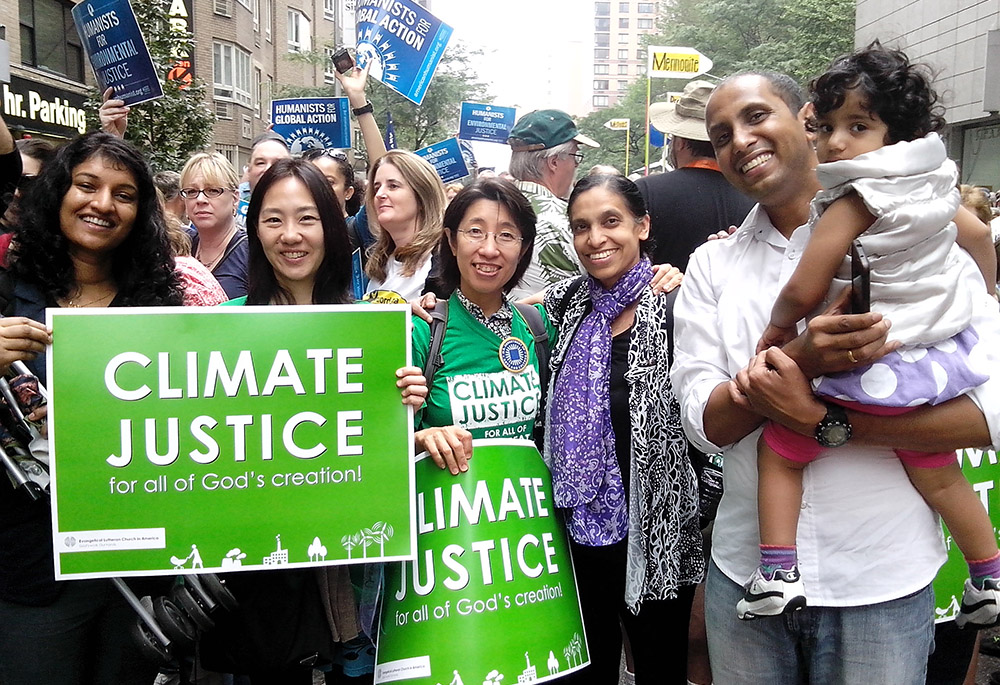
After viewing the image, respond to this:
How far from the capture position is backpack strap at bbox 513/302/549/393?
10.1ft

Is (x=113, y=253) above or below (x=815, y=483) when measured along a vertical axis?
above

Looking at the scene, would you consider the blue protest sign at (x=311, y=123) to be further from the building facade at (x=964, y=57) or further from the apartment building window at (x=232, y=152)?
the apartment building window at (x=232, y=152)

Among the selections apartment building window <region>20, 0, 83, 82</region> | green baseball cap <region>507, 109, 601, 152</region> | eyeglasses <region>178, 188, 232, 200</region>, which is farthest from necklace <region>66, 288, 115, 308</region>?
apartment building window <region>20, 0, 83, 82</region>

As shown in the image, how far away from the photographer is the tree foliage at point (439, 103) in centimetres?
3152

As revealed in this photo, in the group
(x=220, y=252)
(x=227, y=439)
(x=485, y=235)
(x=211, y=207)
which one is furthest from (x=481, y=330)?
(x=211, y=207)

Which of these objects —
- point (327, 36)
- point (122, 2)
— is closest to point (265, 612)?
point (122, 2)

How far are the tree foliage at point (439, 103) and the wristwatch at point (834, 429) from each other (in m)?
29.2

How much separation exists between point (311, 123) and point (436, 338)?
624 cm

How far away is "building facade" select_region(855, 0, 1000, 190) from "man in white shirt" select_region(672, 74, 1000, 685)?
65.3 ft

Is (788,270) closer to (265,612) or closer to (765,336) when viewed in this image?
(765,336)

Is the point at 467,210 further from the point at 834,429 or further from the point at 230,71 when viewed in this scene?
the point at 230,71

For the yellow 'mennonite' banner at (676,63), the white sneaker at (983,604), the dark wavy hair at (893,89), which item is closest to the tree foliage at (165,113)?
the dark wavy hair at (893,89)

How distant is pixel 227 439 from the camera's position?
249 centimetres

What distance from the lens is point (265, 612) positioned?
102 inches
